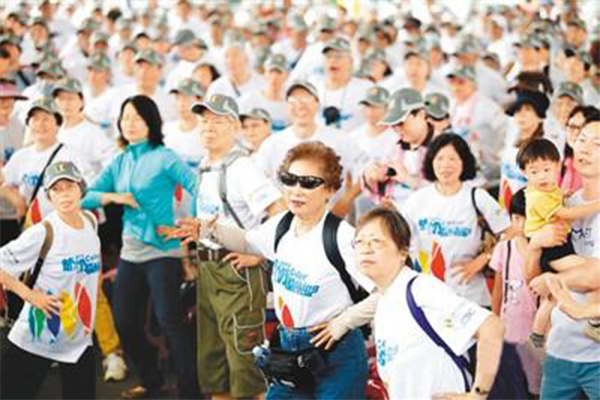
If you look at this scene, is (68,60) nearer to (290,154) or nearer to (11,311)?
(11,311)

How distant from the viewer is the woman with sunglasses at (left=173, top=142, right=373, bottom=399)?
436cm

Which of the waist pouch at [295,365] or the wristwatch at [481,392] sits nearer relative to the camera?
the wristwatch at [481,392]

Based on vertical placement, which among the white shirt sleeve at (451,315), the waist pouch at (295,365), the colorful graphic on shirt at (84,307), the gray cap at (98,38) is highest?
the gray cap at (98,38)

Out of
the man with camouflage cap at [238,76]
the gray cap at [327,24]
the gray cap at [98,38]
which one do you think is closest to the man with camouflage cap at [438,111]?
the man with camouflage cap at [238,76]

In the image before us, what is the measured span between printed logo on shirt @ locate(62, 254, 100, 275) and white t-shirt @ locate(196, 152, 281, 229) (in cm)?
66

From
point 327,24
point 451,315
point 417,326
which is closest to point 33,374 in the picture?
point 417,326

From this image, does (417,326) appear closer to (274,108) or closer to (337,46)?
(274,108)

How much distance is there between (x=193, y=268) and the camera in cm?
649

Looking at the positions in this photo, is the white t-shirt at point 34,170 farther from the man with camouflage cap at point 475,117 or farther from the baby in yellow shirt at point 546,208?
the man with camouflage cap at point 475,117

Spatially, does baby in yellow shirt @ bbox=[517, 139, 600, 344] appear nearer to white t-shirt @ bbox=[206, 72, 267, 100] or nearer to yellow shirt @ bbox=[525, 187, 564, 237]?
yellow shirt @ bbox=[525, 187, 564, 237]

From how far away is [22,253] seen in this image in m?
5.20

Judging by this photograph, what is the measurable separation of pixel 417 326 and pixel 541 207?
121 cm

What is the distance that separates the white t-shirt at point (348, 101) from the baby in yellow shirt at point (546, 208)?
4073 mm

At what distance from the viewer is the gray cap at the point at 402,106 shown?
250 inches
